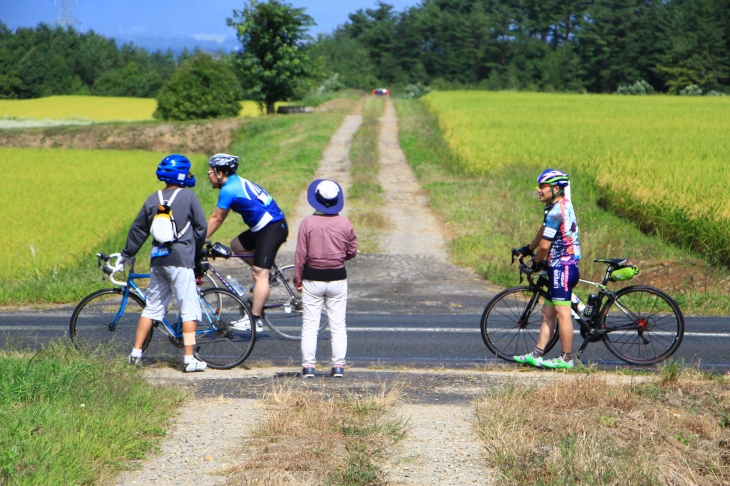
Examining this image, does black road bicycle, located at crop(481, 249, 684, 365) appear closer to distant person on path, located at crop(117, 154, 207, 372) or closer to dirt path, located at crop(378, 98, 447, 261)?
distant person on path, located at crop(117, 154, 207, 372)

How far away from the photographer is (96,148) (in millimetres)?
42562

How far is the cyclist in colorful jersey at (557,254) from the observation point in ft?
24.1

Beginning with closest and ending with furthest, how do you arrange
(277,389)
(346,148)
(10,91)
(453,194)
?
(277,389)
(453,194)
(346,148)
(10,91)

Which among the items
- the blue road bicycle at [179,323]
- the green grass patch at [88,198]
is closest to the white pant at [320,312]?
the blue road bicycle at [179,323]

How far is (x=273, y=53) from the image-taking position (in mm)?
52438

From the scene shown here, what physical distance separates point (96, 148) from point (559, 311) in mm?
38670

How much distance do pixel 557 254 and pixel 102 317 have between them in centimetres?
433

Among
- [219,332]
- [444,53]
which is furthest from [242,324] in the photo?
[444,53]

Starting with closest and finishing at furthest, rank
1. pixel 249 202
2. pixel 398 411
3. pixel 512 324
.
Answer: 1. pixel 398 411
2. pixel 512 324
3. pixel 249 202

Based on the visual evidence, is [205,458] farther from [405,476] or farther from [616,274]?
[616,274]

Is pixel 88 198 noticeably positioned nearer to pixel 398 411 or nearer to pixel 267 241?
pixel 267 241

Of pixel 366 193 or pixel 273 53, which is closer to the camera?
pixel 366 193

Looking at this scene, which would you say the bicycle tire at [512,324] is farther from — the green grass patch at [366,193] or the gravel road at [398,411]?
the green grass patch at [366,193]

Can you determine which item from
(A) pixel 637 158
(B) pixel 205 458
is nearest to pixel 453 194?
(A) pixel 637 158
